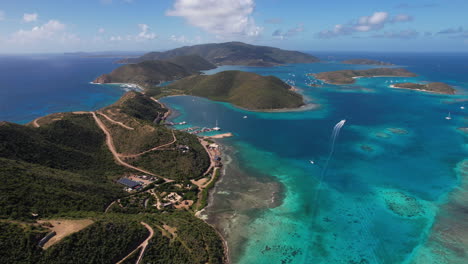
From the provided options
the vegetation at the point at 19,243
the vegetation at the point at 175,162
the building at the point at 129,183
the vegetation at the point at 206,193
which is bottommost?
the vegetation at the point at 206,193

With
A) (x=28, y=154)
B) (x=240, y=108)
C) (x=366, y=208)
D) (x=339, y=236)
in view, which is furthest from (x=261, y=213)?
(x=240, y=108)

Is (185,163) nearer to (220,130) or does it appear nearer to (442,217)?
(220,130)

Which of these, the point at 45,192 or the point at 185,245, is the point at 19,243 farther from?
the point at 185,245

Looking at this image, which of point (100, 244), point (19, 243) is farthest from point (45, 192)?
point (100, 244)

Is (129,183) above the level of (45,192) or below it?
below

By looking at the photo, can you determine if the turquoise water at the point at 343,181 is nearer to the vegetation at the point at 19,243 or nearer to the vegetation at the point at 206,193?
the vegetation at the point at 206,193

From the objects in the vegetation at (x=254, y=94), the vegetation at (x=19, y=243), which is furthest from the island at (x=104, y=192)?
the vegetation at (x=254, y=94)
